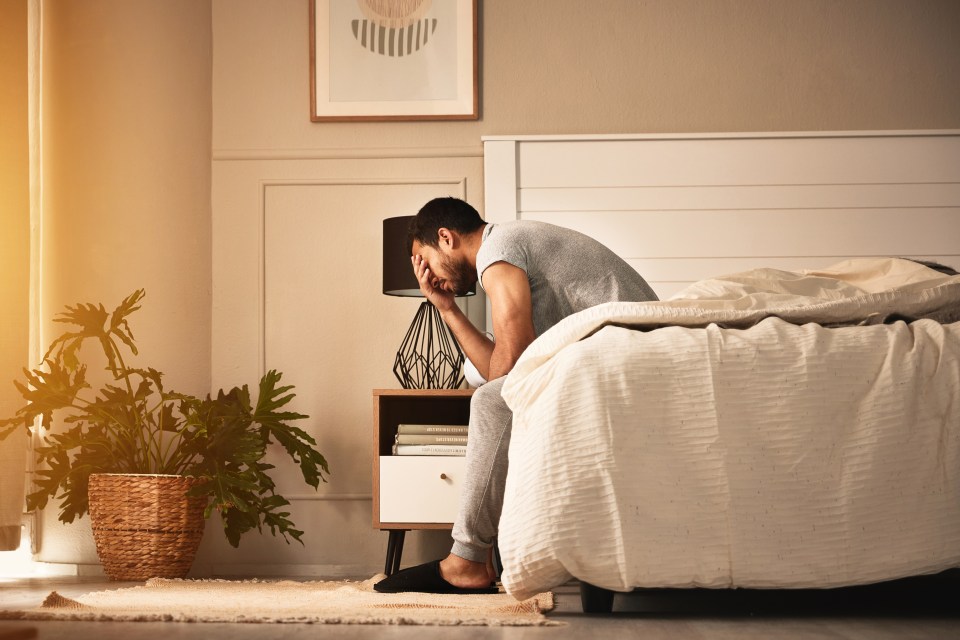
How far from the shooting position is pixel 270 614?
160 centimetres

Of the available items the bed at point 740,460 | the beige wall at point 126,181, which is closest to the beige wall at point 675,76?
the beige wall at point 126,181

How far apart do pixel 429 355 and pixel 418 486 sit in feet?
1.81

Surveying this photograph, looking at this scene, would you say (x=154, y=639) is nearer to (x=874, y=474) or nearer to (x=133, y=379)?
(x=874, y=474)

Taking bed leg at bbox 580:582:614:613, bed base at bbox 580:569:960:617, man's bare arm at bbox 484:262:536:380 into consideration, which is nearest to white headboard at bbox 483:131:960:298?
man's bare arm at bbox 484:262:536:380

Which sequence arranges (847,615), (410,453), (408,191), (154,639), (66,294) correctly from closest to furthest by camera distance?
(154,639) < (847,615) < (410,453) < (66,294) < (408,191)

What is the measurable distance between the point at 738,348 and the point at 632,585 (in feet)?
1.40

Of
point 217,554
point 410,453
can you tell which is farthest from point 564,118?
point 217,554

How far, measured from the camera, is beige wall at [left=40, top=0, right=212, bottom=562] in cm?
324

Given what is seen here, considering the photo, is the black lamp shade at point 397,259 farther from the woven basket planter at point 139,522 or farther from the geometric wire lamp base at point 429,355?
the woven basket planter at point 139,522

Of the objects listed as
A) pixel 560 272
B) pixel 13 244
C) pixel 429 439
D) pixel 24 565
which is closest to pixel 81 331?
pixel 13 244

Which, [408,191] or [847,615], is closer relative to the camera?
[847,615]

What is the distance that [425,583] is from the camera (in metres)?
2.07

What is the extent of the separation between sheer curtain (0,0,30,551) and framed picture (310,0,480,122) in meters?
1.01

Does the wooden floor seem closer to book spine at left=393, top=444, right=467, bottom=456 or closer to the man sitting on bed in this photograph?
the man sitting on bed
